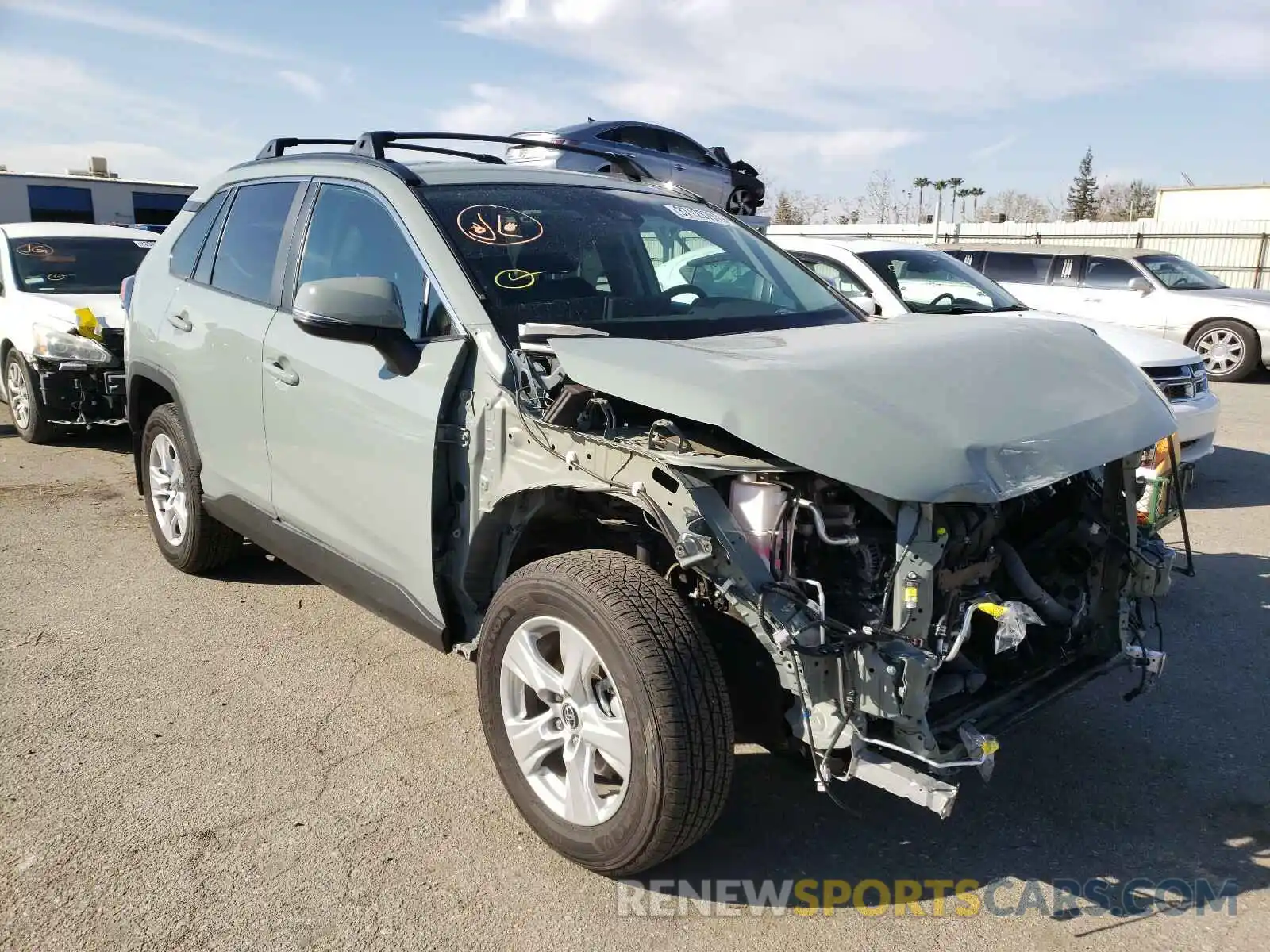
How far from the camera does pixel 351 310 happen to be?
3.03m

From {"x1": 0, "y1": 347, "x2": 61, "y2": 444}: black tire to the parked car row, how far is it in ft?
14.6

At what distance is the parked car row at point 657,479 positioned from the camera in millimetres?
2457

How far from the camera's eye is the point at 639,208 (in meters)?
4.02

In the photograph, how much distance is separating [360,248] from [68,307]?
5.62m

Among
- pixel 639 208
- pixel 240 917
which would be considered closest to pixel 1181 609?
pixel 639 208

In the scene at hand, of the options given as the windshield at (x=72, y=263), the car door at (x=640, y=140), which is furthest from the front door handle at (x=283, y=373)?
the car door at (x=640, y=140)

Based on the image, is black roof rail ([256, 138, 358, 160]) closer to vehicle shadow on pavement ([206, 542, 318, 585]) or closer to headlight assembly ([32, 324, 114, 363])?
vehicle shadow on pavement ([206, 542, 318, 585])

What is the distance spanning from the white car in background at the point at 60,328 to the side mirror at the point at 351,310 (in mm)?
5501

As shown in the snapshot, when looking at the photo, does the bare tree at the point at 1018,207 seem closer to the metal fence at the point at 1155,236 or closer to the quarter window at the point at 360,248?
the metal fence at the point at 1155,236

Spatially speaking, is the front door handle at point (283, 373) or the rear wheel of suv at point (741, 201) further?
the rear wheel of suv at point (741, 201)

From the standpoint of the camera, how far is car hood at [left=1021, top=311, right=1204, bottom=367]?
280 inches

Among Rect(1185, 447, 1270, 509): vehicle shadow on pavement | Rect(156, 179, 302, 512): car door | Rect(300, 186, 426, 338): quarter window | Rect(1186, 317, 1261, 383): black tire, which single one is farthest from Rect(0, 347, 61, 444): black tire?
Rect(1186, 317, 1261, 383): black tire

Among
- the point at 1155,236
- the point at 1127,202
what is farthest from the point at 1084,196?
the point at 1155,236

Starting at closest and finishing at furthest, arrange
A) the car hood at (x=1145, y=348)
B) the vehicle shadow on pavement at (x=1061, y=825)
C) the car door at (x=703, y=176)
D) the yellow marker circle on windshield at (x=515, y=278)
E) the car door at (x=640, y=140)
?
1. the vehicle shadow on pavement at (x=1061, y=825)
2. the yellow marker circle on windshield at (x=515, y=278)
3. the car hood at (x=1145, y=348)
4. the car door at (x=703, y=176)
5. the car door at (x=640, y=140)
